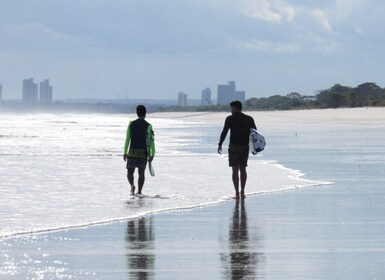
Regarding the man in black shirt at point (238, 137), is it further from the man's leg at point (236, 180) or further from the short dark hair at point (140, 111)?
the short dark hair at point (140, 111)

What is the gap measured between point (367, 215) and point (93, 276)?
5561 mm

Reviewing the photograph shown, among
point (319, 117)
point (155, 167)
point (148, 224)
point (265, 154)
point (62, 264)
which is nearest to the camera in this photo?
point (62, 264)

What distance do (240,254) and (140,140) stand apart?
7299mm

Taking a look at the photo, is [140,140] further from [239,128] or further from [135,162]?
[239,128]

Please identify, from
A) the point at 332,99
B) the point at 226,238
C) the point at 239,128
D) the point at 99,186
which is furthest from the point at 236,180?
the point at 332,99

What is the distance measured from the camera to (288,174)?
21578 mm

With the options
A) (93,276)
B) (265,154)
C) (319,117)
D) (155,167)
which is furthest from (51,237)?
(319,117)

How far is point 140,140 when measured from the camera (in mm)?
17656

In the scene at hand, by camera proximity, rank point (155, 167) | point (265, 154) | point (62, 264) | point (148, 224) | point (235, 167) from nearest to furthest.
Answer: point (62, 264), point (148, 224), point (235, 167), point (155, 167), point (265, 154)

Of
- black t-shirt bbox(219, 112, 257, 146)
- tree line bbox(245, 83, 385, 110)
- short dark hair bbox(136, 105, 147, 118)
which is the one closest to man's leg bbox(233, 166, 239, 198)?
black t-shirt bbox(219, 112, 257, 146)

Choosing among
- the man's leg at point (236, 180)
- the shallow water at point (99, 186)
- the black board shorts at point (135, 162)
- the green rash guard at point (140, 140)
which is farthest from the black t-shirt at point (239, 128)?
the black board shorts at point (135, 162)

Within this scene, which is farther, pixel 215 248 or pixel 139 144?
pixel 139 144

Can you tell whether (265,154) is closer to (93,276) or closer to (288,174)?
(288,174)

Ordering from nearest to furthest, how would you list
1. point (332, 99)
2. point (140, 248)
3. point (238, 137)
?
point (140, 248), point (238, 137), point (332, 99)
